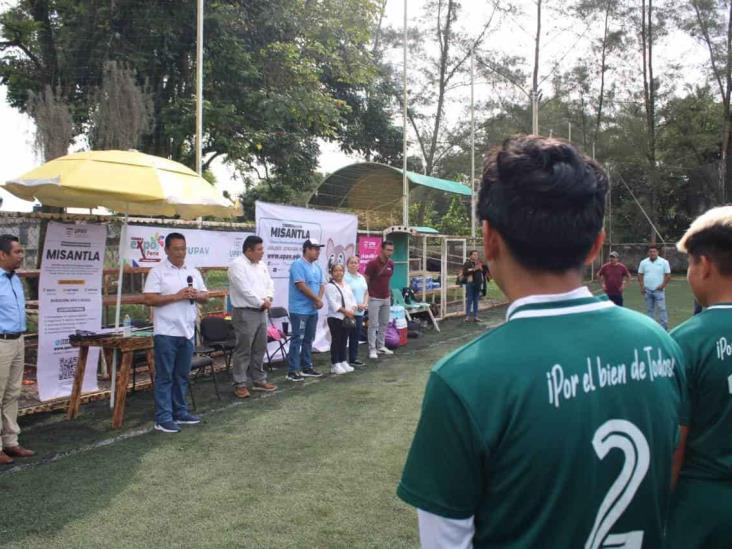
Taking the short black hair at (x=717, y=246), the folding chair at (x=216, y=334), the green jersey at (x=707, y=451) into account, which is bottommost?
the folding chair at (x=216, y=334)

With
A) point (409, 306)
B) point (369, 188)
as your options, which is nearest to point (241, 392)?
point (409, 306)

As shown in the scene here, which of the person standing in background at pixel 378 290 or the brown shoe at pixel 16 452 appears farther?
the person standing in background at pixel 378 290

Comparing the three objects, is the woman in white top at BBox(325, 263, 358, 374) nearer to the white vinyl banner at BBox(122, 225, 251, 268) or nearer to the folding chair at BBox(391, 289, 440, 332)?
the white vinyl banner at BBox(122, 225, 251, 268)

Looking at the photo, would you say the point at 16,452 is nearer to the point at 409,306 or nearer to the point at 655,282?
the point at 409,306

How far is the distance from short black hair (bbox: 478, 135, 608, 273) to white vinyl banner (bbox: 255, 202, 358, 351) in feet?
24.2

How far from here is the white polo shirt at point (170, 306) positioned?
17.6 feet

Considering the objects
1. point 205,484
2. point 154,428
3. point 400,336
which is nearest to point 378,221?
point 400,336

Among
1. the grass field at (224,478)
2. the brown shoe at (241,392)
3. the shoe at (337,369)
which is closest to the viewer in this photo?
the grass field at (224,478)

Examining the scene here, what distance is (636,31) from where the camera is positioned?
104ft

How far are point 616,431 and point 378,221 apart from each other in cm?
1631

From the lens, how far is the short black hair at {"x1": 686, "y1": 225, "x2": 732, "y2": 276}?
183 centimetres

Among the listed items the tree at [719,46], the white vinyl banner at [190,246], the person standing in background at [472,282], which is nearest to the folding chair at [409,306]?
the person standing in background at [472,282]

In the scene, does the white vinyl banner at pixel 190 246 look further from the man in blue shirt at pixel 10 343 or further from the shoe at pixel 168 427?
the shoe at pixel 168 427

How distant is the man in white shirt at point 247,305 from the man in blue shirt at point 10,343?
7.71 feet
